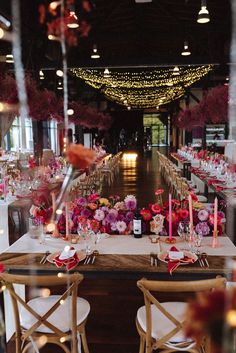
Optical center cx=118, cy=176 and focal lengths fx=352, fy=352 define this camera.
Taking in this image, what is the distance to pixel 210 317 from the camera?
51 cm

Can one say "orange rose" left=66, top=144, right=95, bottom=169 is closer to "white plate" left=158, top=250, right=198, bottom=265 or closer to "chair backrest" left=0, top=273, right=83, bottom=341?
"chair backrest" left=0, top=273, right=83, bottom=341

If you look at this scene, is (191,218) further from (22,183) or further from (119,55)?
(119,55)

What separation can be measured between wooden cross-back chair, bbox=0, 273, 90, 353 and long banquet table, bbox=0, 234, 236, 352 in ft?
0.76

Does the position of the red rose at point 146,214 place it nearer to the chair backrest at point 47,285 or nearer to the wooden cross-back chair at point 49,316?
the wooden cross-back chair at point 49,316

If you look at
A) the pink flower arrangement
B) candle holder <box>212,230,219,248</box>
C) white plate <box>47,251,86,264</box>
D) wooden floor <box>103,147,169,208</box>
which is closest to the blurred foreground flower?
white plate <box>47,251,86,264</box>

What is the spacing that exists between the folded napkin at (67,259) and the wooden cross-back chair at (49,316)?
0.19 m

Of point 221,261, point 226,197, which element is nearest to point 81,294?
point 221,261

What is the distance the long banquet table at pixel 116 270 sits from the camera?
2066 millimetres

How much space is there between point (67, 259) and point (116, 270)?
0.31m

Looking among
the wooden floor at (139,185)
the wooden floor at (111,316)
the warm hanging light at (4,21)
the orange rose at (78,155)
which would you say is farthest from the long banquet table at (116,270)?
the wooden floor at (139,185)

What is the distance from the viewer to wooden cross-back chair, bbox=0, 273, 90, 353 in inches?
67.0

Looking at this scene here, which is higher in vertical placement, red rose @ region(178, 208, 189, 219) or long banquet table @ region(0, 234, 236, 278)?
red rose @ region(178, 208, 189, 219)

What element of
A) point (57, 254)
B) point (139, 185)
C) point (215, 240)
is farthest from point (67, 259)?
point (139, 185)

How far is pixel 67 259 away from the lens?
2131 mm
